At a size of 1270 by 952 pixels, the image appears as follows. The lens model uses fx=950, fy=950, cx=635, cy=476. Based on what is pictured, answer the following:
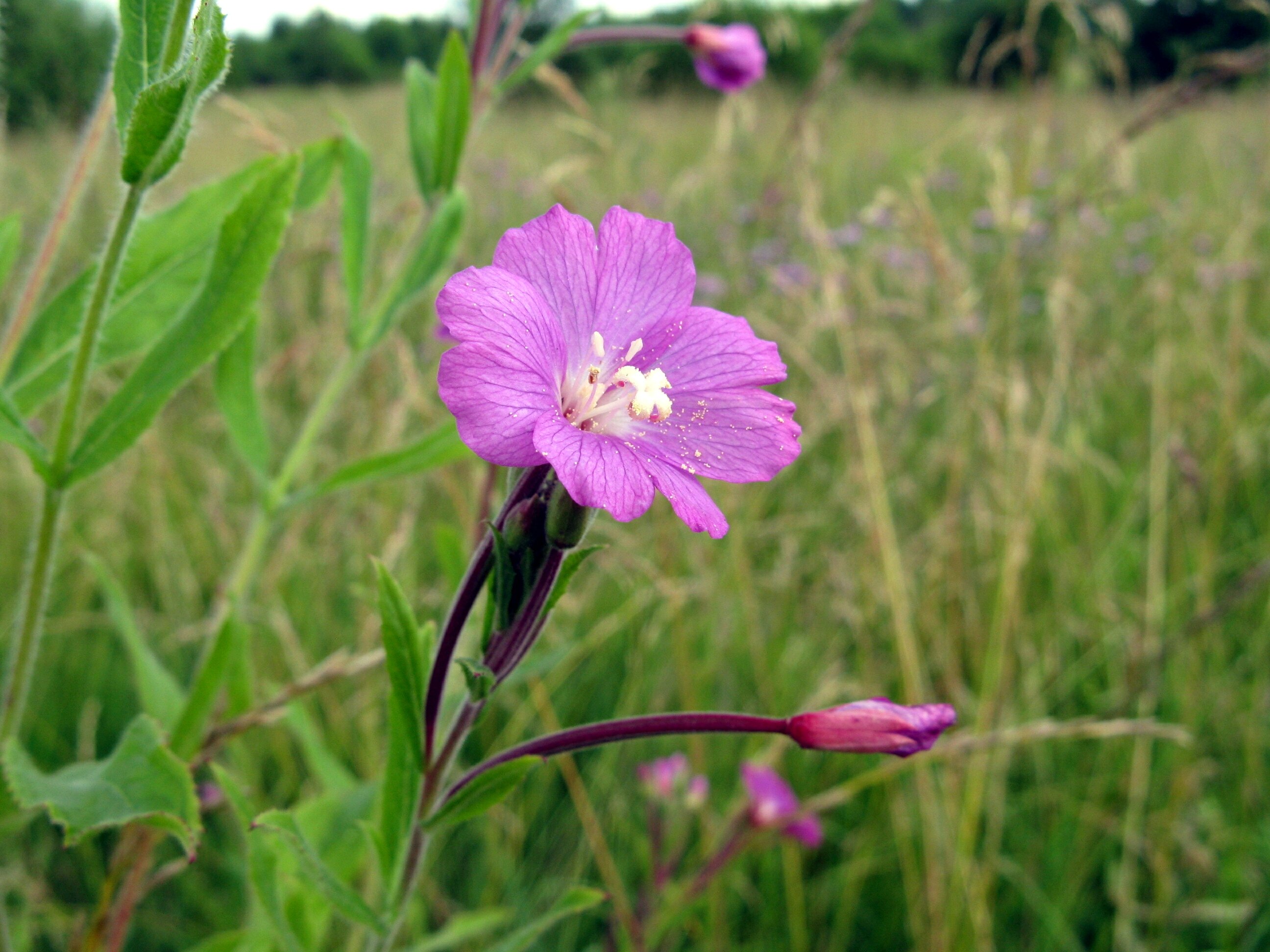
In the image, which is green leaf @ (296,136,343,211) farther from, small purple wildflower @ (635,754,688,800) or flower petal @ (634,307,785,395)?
small purple wildflower @ (635,754,688,800)

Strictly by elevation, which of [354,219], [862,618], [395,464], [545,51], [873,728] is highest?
[545,51]

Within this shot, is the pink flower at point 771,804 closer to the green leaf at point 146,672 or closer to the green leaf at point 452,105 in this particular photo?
the green leaf at point 146,672

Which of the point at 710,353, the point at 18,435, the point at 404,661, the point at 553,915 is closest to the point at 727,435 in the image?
the point at 710,353

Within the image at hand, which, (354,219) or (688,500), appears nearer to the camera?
(688,500)

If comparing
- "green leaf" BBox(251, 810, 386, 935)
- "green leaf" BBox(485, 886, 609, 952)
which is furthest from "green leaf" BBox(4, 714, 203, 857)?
"green leaf" BBox(485, 886, 609, 952)

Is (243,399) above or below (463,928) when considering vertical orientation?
above

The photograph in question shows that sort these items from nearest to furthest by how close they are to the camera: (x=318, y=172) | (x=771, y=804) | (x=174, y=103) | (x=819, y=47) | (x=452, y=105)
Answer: (x=174, y=103)
(x=452, y=105)
(x=318, y=172)
(x=771, y=804)
(x=819, y=47)

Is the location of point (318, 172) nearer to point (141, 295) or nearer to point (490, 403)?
point (141, 295)
